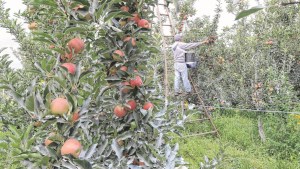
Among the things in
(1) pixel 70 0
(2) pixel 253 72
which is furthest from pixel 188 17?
(1) pixel 70 0

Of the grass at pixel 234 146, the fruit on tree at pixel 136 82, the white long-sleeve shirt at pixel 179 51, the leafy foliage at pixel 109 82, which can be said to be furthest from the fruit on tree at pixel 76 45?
the white long-sleeve shirt at pixel 179 51

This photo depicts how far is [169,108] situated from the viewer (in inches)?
62.6

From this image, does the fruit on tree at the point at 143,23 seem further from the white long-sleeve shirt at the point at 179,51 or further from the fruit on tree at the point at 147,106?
the white long-sleeve shirt at the point at 179,51

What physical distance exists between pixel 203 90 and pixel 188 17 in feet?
5.82

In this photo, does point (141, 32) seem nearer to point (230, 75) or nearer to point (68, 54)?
point (68, 54)

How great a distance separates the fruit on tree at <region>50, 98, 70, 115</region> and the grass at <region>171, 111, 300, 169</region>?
8.77 feet

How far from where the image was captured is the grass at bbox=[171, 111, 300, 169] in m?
3.79

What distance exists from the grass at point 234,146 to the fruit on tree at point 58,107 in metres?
2.67

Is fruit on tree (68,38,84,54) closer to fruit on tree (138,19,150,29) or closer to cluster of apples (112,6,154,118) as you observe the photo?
cluster of apples (112,6,154,118)

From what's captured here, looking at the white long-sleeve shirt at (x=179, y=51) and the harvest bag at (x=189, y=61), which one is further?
the harvest bag at (x=189, y=61)

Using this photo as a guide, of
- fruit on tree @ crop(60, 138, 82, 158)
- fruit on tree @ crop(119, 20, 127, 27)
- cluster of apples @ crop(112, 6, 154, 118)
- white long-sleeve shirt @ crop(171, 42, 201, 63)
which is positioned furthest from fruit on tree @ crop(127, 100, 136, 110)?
white long-sleeve shirt @ crop(171, 42, 201, 63)

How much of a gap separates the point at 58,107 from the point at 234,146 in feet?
13.9

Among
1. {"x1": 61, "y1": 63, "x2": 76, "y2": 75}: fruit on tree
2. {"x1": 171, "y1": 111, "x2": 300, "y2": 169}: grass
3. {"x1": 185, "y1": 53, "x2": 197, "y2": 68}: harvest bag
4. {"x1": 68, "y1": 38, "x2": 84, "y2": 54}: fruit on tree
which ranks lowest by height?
{"x1": 171, "y1": 111, "x2": 300, "y2": 169}: grass

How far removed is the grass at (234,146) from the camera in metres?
3.79
